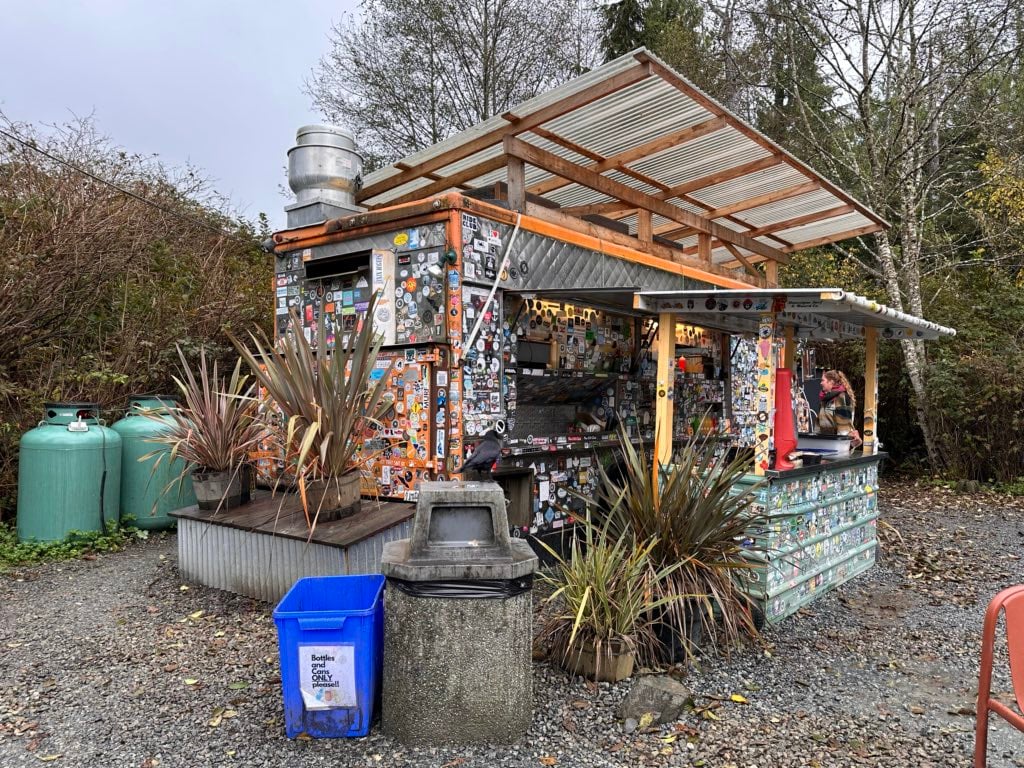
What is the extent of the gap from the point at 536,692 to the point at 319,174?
483cm

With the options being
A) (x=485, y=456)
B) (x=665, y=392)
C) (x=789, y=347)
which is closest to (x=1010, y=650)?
(x=665, y=392)

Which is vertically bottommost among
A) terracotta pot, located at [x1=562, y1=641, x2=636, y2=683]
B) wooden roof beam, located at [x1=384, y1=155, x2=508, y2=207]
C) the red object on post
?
terracotta pot, located at [x1=562, y1=641, x2=636, y2=683]

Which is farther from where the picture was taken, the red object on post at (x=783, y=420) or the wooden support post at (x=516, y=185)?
the wooden support post at (x=516, y=185)

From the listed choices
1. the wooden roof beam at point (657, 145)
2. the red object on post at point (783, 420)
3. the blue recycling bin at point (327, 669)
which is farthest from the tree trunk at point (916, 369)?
the blue recycling bin at point (327, 669)

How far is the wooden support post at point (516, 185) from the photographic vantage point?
18.5 ft

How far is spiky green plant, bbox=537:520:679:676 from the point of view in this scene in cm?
359

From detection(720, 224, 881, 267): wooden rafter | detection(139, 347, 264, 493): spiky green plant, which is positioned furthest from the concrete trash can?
detection(720, 224, 881, 267): wooden rafter

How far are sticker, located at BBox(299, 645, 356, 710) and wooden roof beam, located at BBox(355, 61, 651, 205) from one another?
4.19 meters

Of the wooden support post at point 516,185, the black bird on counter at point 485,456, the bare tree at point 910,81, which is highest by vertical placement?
the bare tree at point 910,81

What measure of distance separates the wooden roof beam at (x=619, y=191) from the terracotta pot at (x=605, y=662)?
3.87m

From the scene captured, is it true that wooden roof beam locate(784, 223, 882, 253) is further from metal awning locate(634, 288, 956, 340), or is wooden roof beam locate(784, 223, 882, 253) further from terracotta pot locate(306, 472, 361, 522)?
terracotta pot locate(306, 472, 361, 522)

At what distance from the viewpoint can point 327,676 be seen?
293cm

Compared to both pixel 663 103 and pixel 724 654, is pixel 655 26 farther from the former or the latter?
pixel 724 654

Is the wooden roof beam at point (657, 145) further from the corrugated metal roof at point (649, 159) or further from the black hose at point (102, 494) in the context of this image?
the black hose at point (102, 494)
